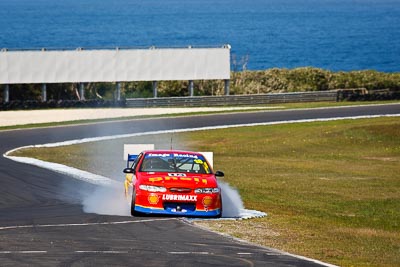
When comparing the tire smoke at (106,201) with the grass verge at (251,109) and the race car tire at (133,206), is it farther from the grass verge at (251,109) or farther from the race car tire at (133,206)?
the grass verge at (251,109)

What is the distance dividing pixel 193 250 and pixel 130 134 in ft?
92.4

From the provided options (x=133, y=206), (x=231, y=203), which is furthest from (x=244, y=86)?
(x=133, y=206)

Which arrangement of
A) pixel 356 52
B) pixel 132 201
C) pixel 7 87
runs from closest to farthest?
pixel 132 201
pixel 7 87
pixel 356 52

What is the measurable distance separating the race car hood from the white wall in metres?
39.4

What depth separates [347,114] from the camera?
178 feet

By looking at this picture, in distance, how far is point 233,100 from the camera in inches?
2436

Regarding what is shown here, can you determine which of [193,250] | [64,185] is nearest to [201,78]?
[64,185]

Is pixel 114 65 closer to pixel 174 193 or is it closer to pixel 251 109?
pixel 251 109

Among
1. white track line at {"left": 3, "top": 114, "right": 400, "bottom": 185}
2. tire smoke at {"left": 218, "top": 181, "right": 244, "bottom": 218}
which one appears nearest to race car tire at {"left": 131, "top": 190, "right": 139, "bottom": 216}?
tire smoke at {"left": 218, "top": 181, "right": 244, "bottom": 218}

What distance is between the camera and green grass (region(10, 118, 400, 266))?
19.8 metres

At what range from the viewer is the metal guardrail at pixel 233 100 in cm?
5968

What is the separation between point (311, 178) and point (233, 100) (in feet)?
97.1

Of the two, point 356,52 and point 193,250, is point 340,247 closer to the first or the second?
point 193,250

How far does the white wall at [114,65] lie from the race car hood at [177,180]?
39.4 metres
